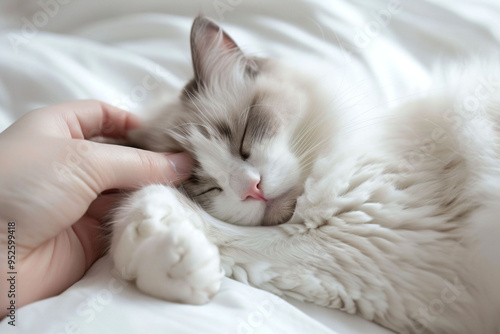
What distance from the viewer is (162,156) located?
123 cm

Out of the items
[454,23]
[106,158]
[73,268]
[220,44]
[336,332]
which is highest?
[454,23]

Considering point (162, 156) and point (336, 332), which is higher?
point (162, 156)

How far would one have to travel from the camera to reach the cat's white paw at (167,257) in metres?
0.92

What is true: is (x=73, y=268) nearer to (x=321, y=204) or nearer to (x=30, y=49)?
(x=321, y=204)

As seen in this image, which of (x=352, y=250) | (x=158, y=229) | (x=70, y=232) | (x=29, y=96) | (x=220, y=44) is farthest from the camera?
(x=29, y=96)

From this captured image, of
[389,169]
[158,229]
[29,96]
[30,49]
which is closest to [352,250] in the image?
[389,169]

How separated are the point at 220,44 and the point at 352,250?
2.49ft

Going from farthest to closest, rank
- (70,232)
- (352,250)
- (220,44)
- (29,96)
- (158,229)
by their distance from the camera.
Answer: (29,96)
(220,44)
(70,232)
(352,250)
(158,229)

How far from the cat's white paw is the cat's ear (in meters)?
0.56

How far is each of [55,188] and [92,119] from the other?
488 millimetres

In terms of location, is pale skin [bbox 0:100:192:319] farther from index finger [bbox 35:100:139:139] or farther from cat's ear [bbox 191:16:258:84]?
cat's ear [bbox 191:16:258:84]

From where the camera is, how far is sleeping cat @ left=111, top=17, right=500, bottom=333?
3.40 ft

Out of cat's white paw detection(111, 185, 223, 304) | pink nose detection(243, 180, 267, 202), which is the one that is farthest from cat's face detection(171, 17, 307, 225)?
cat's white paw detection(111, 185, 223, 304)

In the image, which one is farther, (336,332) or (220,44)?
(220,44)
